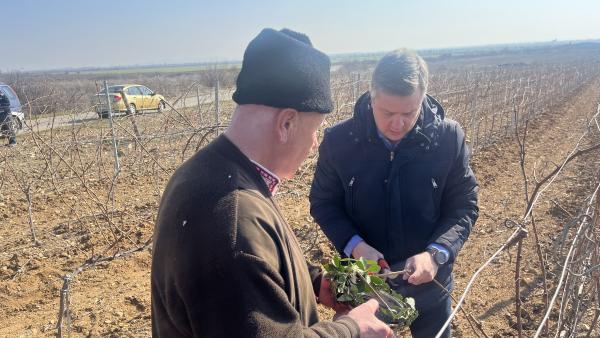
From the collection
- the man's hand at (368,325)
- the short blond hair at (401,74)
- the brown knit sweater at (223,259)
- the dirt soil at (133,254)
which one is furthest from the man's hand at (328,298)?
the dirt soil at (133,254)

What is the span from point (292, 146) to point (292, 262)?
0.89ft

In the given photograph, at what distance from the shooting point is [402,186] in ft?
6.30

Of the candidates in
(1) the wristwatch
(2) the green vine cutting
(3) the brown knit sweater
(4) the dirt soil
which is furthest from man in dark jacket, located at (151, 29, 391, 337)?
(4) the dirt soil

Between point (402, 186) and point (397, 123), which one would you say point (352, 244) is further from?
point (397, 123)

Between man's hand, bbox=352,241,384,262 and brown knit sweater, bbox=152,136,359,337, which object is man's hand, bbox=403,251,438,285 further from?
brown knit sweater, bbox=152,136,359,337

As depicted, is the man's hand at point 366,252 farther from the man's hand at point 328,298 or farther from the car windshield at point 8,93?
the car windshield at point 8,93

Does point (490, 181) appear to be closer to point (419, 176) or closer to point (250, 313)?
point (419, 176)

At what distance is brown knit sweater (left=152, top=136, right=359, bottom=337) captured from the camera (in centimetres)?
92

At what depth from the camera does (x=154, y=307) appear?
1090mm

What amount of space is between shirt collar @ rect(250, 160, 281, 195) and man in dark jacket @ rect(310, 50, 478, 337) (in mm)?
802

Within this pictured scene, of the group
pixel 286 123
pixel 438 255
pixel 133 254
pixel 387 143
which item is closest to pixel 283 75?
pixel 286 123

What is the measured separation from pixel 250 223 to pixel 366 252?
1.00 metres

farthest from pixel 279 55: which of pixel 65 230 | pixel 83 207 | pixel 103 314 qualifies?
pixel 83 207

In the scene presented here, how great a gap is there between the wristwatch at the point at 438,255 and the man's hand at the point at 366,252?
20 centimetres
